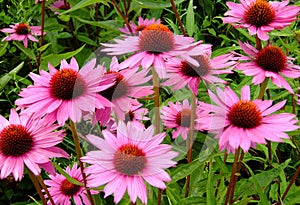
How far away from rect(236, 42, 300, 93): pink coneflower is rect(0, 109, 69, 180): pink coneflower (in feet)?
1.27

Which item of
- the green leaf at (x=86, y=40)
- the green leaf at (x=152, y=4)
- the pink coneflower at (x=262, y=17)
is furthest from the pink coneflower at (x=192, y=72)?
the green leaf at (x=86, y=40)

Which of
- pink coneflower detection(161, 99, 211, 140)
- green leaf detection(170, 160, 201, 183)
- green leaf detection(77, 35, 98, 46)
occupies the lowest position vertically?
green leaf detection(77, 35, 98, 46)

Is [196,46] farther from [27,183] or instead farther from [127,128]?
[27,183]

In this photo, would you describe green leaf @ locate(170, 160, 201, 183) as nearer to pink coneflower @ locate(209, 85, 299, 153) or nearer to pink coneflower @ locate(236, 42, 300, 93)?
pink coneflower @ locate(209, 85, 299, 153)

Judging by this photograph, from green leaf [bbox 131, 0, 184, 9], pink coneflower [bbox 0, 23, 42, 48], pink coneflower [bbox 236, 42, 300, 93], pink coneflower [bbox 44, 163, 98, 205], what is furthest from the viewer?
pink coneflower [bbox 0, 23, 42, 48]

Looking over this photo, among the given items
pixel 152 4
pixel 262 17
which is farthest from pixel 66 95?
pixel 152 4

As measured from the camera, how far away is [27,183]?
179 cm

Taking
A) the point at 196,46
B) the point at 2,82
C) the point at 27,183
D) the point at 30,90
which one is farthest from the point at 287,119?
the point at 27,183

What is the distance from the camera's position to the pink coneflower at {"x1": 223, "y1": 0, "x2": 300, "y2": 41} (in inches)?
40.4

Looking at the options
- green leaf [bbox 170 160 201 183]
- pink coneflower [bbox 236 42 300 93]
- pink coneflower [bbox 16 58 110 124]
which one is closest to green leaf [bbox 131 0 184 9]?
pink coneflower [bbox 236 42 300 93]

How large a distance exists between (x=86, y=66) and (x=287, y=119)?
362 millimetres

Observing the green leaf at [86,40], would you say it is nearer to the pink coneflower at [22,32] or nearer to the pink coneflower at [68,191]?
the pink coneflower at [22,32]

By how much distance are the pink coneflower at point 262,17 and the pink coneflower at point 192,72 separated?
0.18 m

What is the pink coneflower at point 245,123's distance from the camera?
2.50ft
